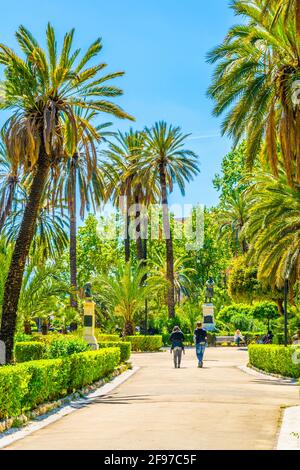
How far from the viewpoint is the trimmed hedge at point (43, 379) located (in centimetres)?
1202

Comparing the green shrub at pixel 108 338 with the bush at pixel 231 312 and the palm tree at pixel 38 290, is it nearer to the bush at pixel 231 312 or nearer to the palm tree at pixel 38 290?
the palm tree at pixel 38 290

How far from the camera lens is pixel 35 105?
22219mm

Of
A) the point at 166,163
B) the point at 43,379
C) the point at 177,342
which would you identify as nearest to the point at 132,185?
the point at 166,163

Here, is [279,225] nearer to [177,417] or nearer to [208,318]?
[177,417]

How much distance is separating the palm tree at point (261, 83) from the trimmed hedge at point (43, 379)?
7993 mm

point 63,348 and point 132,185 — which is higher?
point 132,185

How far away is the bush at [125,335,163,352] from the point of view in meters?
44.5

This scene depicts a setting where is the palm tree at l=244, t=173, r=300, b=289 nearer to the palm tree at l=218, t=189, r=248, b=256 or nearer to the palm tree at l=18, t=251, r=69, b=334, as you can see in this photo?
the palm tree at l=18, t=251, r=69, b=334

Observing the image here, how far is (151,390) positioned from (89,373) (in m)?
1.67

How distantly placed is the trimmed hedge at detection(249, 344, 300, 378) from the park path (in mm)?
849

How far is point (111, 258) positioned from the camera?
264ft

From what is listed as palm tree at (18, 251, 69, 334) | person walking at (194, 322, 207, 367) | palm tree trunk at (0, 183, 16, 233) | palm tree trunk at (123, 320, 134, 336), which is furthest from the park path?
palm tree trunk at (0, 183, 16, 233)

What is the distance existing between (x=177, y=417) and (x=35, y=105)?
41.0ft

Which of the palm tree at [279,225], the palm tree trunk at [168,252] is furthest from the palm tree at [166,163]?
the palm tree at [279,225]
